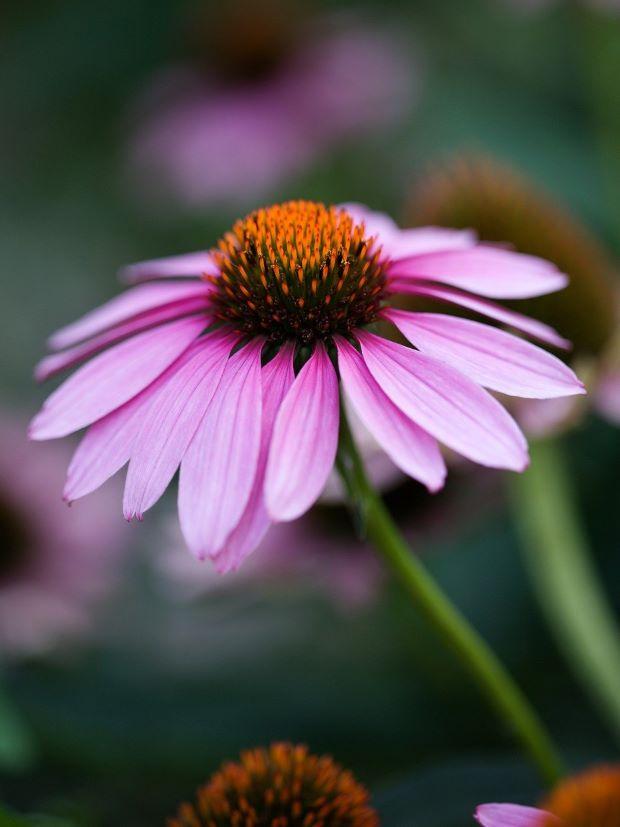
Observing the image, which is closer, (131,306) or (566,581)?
(131,306)

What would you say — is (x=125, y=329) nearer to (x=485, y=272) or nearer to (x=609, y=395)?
(x=485, y=272)

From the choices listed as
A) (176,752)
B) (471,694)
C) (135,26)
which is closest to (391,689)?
(471,694)

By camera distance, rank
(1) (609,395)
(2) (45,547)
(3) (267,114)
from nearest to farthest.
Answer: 1. (1) (609,395)
2. (2) (45,547)
3. (3) (267,114)

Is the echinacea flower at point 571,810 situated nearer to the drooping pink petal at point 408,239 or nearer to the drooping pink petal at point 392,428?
the drooping pink petal at point 392,428

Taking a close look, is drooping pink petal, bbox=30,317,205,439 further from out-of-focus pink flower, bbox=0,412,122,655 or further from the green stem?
out-of-focus pink flower, bbox=0,412,122,655

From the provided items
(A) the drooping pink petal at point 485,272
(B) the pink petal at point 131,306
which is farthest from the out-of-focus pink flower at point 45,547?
(A) the drooping pink petal at point 485,272

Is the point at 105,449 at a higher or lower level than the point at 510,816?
higher

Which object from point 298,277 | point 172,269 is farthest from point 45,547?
point 298,277
